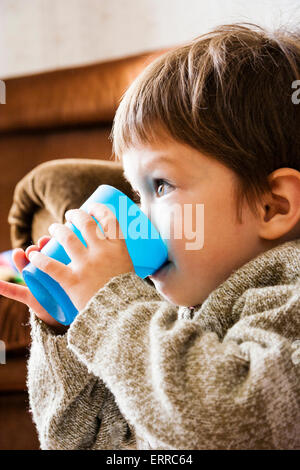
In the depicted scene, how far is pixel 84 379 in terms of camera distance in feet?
2.23

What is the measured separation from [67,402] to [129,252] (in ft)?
0.66

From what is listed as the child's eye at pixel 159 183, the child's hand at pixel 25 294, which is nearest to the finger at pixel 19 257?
the child's hand at pixel 25 294

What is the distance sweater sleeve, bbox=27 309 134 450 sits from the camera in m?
0.67

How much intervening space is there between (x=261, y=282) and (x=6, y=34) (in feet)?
7.77

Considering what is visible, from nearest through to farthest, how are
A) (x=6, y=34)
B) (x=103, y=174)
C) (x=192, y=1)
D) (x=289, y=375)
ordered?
(x=289, y=375)
(x=103, y=174)
(x=192, y=1)
(x=6, y=34)

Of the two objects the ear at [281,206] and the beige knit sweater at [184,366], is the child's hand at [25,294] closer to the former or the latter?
the beige knit sweater at [184,366]

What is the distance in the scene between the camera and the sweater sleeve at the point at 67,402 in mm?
672

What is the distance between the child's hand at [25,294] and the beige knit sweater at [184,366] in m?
0.02

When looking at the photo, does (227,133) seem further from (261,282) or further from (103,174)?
(103,174)

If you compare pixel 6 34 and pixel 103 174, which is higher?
pixel 6 34

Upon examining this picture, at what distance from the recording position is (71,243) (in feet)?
2.11

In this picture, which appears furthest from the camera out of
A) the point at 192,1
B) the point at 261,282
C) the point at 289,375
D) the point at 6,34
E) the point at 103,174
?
the point at 6,34

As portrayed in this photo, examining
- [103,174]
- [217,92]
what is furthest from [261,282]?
[103,174]

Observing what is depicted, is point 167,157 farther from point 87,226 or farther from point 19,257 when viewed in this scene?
point 19,257
